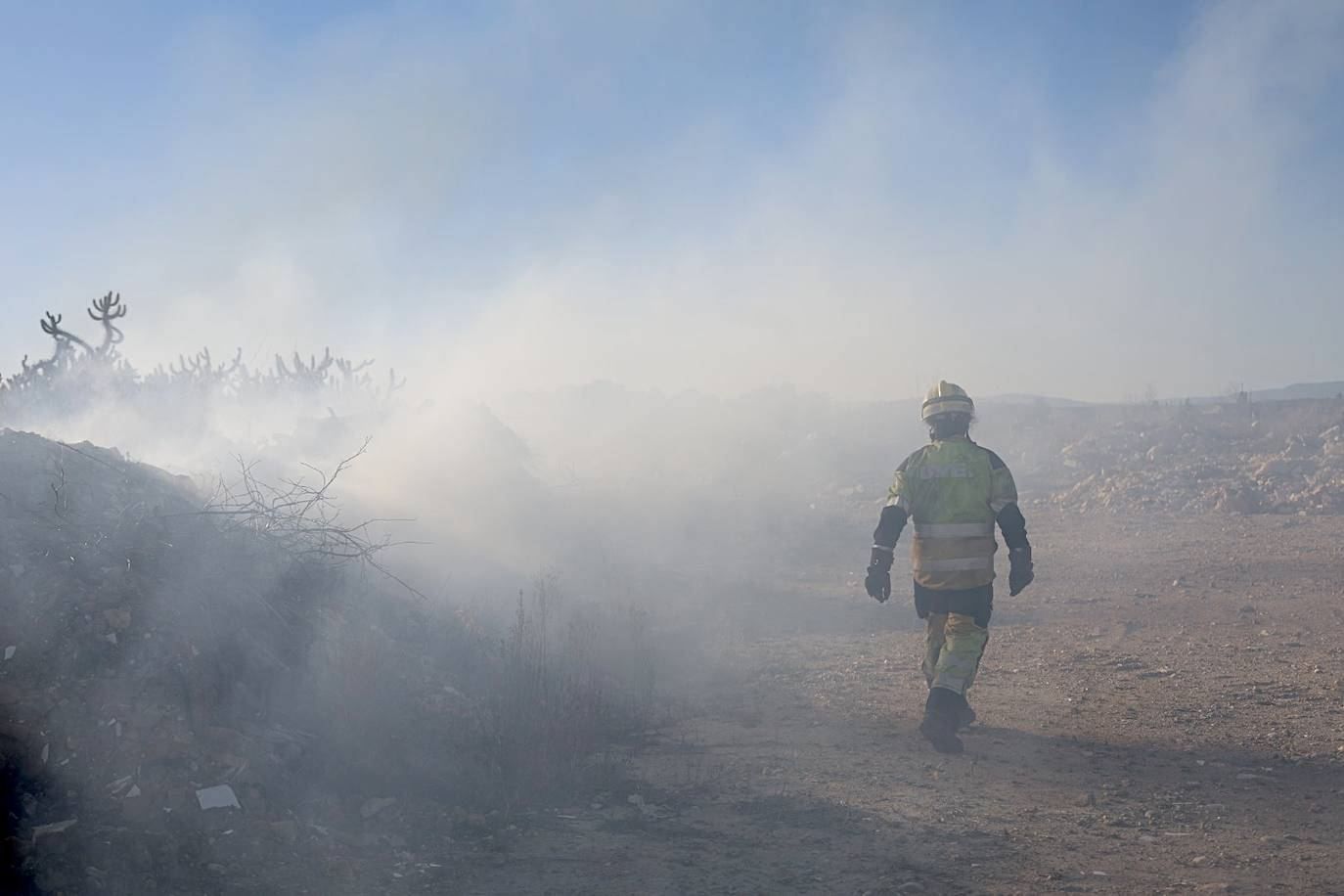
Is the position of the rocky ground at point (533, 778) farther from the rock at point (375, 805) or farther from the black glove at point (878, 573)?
the black glove at point (878, 573)

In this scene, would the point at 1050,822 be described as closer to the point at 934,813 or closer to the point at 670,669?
the point at 934,813

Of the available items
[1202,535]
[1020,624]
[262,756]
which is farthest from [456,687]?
[1202,535]

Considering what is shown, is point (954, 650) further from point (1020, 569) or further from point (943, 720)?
point (1020, 569)

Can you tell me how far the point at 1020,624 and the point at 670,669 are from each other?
3502 millimetres

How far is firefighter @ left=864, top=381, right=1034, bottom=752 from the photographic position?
18.8ft

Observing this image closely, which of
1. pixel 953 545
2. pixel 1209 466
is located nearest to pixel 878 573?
pixel 953 545

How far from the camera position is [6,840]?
11.6ft

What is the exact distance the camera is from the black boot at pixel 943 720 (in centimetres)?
546

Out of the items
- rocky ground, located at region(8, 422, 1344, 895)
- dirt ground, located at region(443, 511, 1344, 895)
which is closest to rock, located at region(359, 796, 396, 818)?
rocky ground, located at region(8, 422, 1344, 895)

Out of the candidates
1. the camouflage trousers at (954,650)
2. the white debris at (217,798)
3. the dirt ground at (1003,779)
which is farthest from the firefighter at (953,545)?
the white debris at (217,798)

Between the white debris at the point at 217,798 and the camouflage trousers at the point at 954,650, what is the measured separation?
3.66 metres

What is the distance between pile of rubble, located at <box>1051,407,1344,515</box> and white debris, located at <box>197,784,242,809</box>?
53.5ft

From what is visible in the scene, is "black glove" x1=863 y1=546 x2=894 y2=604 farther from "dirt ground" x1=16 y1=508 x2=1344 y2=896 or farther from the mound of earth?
the mound of earth

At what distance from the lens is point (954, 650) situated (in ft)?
18.7
